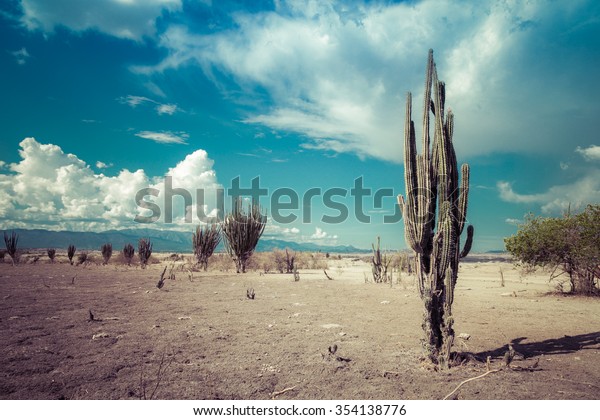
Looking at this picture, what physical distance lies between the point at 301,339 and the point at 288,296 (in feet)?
18.9

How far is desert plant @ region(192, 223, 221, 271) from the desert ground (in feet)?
45.9

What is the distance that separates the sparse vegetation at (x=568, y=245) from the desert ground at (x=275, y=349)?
5.48 feet

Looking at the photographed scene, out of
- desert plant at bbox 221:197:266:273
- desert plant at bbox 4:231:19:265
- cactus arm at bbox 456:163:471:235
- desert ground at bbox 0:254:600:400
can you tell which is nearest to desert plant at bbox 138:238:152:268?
desert plant at bbox 221:197:266:273

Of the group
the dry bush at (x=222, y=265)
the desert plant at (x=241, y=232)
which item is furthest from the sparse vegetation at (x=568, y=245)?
the dry bush at (x=222, y=265)

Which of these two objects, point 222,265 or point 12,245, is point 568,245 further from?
point 12,245

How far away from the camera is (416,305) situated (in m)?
10.8

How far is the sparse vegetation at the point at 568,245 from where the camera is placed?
11.7 m

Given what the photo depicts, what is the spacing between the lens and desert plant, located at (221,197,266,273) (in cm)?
2255

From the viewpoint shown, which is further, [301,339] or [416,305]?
[416,305]

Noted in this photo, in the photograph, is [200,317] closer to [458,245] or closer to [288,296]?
[288,296]

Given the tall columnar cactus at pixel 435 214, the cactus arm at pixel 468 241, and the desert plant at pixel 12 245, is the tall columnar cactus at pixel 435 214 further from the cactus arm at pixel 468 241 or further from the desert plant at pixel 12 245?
the desert plant at pixel 12 245

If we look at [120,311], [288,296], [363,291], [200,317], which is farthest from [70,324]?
[363,291]

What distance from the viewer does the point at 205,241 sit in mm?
25062

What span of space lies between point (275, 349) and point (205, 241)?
20.2 meters
